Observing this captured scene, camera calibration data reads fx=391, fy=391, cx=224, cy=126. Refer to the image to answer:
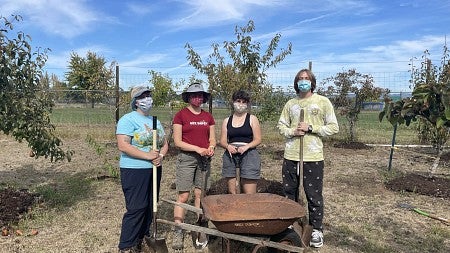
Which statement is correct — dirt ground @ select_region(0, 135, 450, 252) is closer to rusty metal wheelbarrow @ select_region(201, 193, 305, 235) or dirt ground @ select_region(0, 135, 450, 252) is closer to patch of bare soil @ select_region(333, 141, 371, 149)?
rusty metal wheelbarrow @ select_region(201, 193, 305, 235)

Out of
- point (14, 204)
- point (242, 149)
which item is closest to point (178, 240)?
point (242, 149)

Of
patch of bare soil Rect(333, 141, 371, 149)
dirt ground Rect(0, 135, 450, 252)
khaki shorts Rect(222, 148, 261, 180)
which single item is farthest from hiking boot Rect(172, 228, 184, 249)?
patch of bare soil Rect(333, 141, 371, 149)

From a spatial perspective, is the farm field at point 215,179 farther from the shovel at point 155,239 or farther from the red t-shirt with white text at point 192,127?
the red t-shirt with white text at point 192,127

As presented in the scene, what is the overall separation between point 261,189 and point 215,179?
4.22 ft

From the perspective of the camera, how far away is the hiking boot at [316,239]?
13.9 feet

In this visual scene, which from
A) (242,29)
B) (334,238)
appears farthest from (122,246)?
(242,29)

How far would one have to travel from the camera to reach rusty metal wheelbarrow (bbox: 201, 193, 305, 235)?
3291mm

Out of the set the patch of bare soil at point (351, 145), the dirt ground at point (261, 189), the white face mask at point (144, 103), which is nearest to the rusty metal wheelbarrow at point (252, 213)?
the dirt ground at point (261, 189)

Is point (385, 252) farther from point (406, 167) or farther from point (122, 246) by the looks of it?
point (406, 167)

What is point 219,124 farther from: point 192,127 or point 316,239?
point 316,239

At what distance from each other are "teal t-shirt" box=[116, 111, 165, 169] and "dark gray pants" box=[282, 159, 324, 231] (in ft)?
4.99

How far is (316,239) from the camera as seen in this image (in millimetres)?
4238

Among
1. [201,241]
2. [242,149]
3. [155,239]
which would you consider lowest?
[201,241]

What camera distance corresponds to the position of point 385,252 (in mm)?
4203
